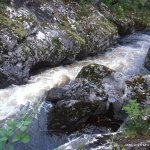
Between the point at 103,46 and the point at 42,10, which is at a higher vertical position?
the point at 42,10

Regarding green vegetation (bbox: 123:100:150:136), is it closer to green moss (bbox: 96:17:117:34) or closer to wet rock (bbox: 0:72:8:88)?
wet rock (bbox: 0:72:8:88)

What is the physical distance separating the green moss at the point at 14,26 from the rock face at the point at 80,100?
1906 mm

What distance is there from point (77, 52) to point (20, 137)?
7952 mm

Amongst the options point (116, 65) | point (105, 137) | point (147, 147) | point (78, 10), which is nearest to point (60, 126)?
point (105, 137)

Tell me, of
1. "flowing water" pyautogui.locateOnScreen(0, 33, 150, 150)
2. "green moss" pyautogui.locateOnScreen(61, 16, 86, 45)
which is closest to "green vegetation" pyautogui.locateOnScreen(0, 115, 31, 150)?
"flowing water" pyautogui.locateOnScreen(0, 33, 150, 150)

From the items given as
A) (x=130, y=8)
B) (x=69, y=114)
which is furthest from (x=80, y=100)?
(x=130, y=8)

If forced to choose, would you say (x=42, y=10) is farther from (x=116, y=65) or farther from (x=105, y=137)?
(x=105, y=137)

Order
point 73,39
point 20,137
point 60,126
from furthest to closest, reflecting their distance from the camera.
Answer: point 73,39
point 60,126
point 20,137

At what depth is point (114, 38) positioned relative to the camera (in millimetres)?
12453

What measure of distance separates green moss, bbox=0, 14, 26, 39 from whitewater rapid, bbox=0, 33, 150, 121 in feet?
3.69

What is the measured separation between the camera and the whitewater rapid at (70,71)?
296 inches

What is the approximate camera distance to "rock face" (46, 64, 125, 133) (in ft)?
23.0

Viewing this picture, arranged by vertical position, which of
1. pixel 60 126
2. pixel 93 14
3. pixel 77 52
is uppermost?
pixel 93 14

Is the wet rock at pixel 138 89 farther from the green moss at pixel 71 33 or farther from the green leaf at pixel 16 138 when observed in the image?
the green leaf at pixel 16 138
